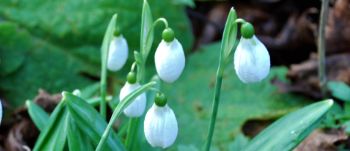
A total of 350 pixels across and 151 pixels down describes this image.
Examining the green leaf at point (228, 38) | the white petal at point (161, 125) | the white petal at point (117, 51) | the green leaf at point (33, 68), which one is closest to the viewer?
the white petal at point (161, 125)

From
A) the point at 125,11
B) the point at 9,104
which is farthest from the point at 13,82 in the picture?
the point at 125,11

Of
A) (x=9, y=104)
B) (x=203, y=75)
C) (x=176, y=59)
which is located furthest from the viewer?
(x=203, y=75)

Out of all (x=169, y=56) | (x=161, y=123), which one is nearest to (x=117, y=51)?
(x=169, y=56)

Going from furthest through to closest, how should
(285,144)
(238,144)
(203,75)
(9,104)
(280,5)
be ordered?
(280,5), (203,75), (9,104), (238,144), (285,144)

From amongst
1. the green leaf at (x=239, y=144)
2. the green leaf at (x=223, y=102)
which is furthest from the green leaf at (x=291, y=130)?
the green leaf at (x=223, y=102)

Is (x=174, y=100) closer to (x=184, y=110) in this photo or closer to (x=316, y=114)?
(x=184, y=110)

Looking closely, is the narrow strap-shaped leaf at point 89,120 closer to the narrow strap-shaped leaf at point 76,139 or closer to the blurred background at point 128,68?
the narrow strap-shaped leaf at point 76,139
